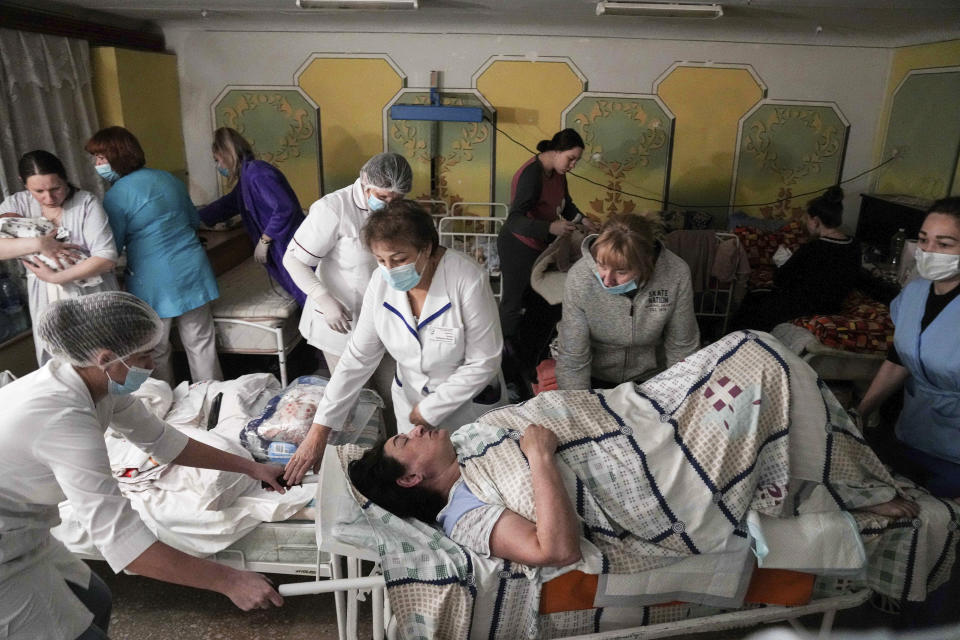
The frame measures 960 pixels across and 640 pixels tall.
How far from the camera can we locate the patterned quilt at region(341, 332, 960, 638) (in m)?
1.53

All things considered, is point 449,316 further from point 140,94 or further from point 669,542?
point 140,94

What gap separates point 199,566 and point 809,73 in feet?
17.1

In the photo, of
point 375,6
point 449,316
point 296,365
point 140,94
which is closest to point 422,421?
point 449,316

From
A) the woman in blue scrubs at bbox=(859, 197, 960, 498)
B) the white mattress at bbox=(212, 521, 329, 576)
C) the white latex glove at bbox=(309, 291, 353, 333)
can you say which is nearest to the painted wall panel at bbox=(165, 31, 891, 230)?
the white latex glove at bbox=(309, 291, 353, 333)

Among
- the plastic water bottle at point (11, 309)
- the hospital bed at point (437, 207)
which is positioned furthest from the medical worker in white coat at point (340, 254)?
the hospital bed at point (437, 207)

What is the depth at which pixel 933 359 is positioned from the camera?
6.54 feet

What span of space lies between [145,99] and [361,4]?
1.91 meters

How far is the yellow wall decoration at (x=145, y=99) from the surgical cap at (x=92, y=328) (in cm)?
332

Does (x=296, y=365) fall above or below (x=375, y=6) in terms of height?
below

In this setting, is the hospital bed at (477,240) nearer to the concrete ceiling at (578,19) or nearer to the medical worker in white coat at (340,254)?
the concrete ceiling at (578,19)

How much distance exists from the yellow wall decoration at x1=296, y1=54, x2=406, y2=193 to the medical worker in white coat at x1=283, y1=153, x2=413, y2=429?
2506mm

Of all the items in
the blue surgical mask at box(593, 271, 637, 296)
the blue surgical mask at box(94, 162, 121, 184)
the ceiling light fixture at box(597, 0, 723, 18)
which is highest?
the ceiling light fixture at box(597, 0, 723, 18)

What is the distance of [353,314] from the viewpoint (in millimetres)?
2803

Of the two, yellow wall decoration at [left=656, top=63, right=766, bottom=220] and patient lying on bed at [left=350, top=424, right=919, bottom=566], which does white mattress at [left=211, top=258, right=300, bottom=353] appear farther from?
yellow wall decoration at [left=656, top=63, right=766, bottom=220]
